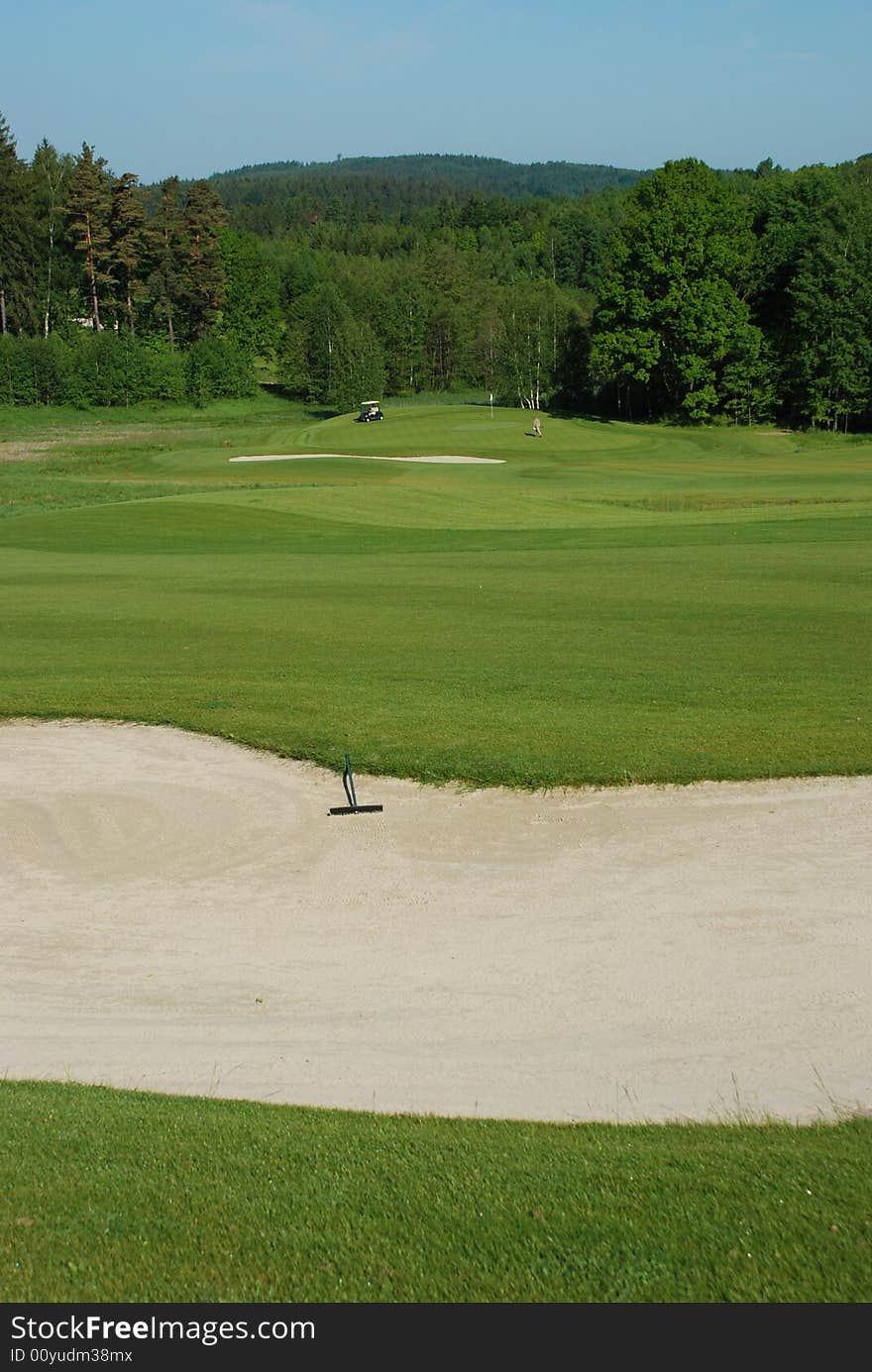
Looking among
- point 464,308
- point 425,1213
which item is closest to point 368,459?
point 425,1213

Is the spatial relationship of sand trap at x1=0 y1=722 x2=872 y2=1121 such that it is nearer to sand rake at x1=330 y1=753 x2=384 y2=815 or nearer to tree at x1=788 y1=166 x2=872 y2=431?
sand rake at x1=330 y1=753 x2=384 y2=815

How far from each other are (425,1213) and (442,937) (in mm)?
4926

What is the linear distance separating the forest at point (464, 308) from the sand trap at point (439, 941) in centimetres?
7198

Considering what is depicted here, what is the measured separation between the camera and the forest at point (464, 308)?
80.2m

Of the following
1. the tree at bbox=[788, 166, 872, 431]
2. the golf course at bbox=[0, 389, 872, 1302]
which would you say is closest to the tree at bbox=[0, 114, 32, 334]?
the tree at bbox=[788, 166, 872, 431]

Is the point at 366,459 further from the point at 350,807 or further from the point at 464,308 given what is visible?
the point at 464,308

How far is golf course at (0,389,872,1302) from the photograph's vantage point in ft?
16.7

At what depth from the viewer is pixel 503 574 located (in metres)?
26.4

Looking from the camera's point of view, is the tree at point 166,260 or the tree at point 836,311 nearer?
the tree at point 836,311

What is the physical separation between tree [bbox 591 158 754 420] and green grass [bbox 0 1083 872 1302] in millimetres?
79095

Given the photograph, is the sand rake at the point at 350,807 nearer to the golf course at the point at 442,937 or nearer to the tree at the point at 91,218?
the golf course at the point at 442,937

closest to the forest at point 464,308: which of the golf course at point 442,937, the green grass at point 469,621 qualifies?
the green grass at point 469,621

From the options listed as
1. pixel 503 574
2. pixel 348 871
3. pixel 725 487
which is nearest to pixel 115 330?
pixel 725 487

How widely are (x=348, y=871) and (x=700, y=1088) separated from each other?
4.68 m
